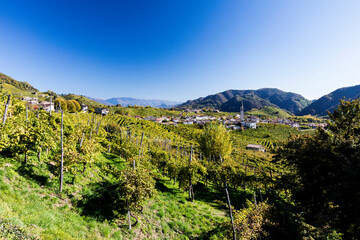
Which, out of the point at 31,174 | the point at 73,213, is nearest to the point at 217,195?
the point at 73,213

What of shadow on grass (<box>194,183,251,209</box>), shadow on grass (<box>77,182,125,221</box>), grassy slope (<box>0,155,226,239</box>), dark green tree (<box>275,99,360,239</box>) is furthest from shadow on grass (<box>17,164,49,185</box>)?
dark green tree (<box>275,99,360,239</box>)

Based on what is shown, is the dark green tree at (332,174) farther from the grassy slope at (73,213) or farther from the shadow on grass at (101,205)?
the shadow on grass at (101,205)

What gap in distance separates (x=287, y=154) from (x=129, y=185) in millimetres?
14527

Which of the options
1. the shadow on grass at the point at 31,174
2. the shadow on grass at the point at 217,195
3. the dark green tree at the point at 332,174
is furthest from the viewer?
the shadow on grass at the point at 217,195

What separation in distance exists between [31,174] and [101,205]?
4868 mm

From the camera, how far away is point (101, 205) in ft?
33.2

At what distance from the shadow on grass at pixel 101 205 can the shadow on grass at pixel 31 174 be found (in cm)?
282

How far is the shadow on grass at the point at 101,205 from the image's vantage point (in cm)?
911

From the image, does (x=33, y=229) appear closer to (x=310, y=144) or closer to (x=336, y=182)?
(x=336, y=182)

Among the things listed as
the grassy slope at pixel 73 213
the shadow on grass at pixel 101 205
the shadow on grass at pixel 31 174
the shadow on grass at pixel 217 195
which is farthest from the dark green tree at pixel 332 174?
the shadow on grass at pixel 31 174

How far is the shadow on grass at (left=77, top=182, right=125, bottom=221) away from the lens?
9113mm

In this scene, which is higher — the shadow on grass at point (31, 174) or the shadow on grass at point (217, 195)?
Answer: the shadow on grass at point (31, 174)

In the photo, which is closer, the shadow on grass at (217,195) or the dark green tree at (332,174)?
the dark green tree at (332,174)

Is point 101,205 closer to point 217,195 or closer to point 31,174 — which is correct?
point 31,174
